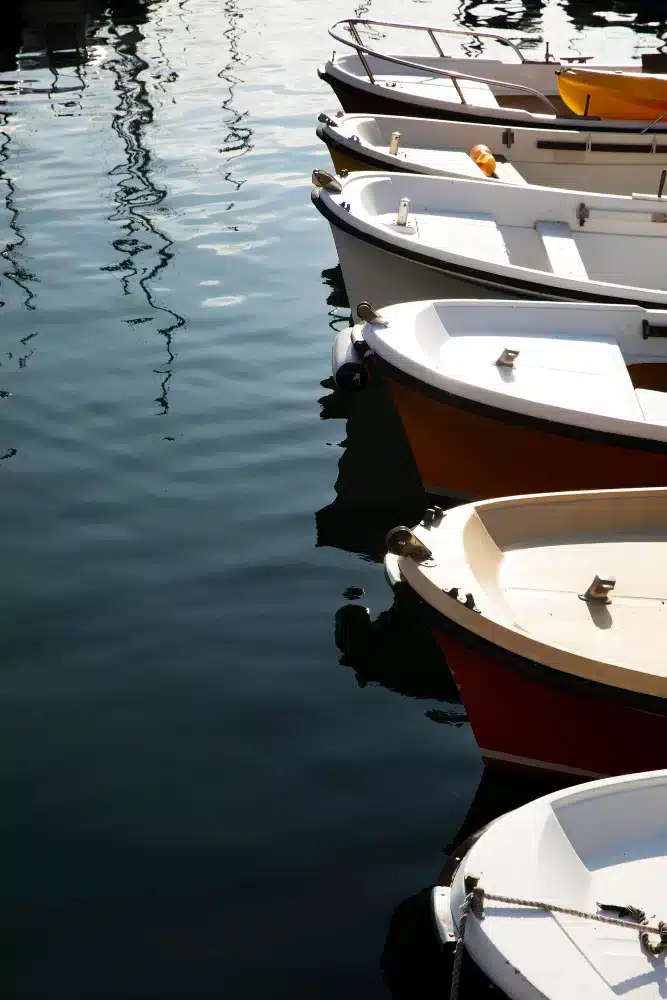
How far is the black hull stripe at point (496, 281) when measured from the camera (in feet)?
22.4

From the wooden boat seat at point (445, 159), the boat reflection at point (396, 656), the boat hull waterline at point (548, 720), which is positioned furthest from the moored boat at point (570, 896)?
the wooden boat seat at point (445, 159)

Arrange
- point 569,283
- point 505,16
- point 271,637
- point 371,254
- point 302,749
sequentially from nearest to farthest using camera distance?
point 302,749, point 271,637, point 569,283, point 371,254, point 505,16

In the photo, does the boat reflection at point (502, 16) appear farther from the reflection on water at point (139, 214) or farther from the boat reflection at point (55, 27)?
the reflection on water at point (139, 214)

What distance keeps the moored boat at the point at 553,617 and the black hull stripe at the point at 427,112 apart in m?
6.45

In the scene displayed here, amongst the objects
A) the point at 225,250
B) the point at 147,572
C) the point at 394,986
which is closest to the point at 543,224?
the point at 225,250

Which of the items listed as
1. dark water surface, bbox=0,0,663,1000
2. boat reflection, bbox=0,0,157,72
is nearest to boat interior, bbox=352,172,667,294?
dark water surface, bbox=0,0,663,1000

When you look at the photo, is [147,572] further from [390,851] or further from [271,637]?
[390,851]

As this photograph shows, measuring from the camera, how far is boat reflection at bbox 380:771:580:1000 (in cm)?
382

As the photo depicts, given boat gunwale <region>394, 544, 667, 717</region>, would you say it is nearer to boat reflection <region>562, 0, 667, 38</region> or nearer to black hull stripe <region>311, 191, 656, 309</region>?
black hull stripe <region>311, 191, 656, 309</region>

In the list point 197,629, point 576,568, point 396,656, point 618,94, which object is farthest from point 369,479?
point 618,94

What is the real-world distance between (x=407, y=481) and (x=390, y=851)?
3121 mm

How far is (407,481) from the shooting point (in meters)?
7.09

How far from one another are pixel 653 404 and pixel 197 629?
2.86 m

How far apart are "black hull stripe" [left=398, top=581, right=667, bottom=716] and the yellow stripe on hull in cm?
183
